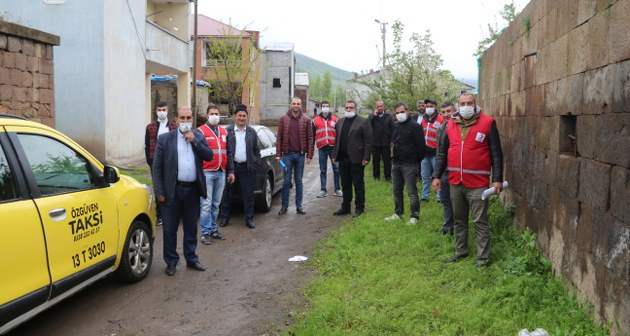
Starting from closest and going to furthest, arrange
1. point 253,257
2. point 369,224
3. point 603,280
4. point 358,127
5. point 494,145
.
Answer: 1. point 603,280
2. point 494,145
3. point 253,257
4. point 369,224
5. point 358,127

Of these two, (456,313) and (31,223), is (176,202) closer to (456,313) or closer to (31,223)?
(31,223)

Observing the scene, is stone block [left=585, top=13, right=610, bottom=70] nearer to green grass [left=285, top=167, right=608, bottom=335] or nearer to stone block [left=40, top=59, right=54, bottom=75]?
green grass [left=285, top=167, right=608, bottom=335]

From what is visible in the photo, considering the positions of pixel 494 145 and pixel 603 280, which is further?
pixel 494 145

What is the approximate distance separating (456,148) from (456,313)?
7.07ft

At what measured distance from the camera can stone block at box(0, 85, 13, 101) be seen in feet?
27.0

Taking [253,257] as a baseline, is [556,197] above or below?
above

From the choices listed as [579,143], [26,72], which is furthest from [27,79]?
[579,143]

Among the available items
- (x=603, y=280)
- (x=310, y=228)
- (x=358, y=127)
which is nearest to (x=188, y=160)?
(x=310, y=228)

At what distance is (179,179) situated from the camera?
615 centimetres

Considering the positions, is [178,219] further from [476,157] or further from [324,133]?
[324,133]

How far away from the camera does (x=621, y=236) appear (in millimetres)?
3543

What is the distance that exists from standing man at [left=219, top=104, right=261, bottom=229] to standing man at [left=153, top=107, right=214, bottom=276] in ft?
6.53

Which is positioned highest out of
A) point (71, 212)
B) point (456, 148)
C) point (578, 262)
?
point (456, 148)

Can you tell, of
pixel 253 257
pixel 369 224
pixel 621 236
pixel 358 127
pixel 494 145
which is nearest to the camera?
pixel 621 236
